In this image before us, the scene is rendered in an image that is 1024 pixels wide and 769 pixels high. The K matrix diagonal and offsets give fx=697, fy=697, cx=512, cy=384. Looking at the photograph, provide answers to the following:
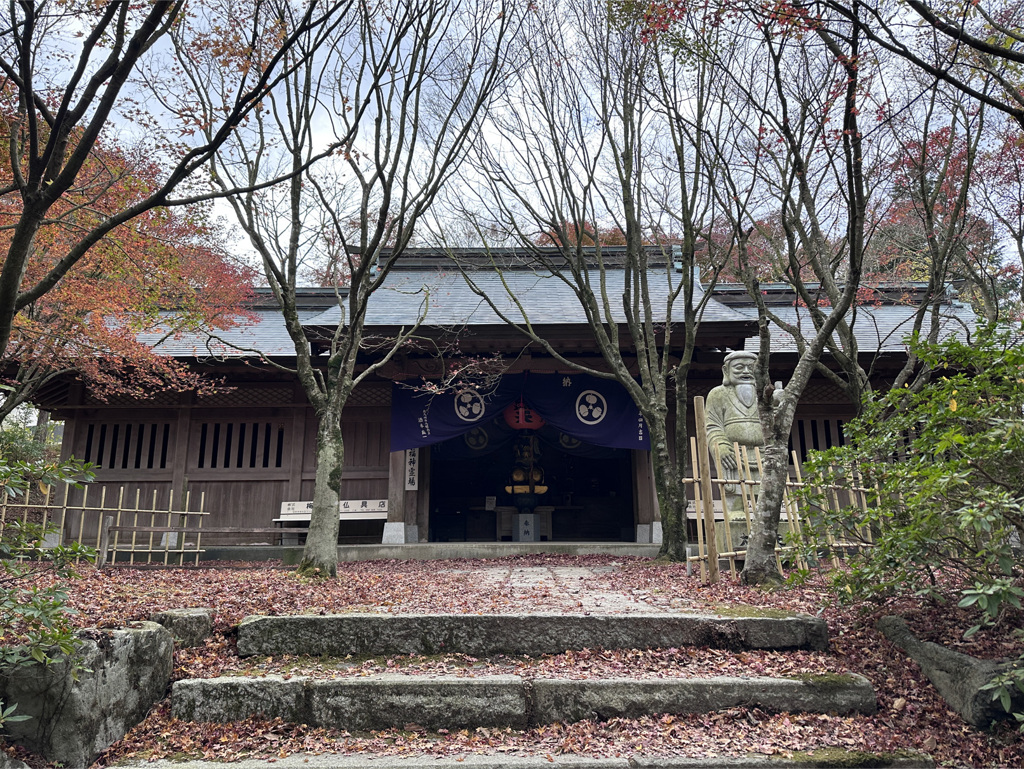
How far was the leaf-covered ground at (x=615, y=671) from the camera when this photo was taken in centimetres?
360

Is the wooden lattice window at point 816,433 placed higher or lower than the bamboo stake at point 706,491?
higher

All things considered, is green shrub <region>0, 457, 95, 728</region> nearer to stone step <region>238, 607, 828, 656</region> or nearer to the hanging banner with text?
stone step <region>238, 607, 828, 656</region>

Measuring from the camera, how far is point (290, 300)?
8008 mm

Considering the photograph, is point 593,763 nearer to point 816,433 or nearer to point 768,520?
point 768,520

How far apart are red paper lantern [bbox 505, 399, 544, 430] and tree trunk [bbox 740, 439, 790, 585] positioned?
742 centimetres

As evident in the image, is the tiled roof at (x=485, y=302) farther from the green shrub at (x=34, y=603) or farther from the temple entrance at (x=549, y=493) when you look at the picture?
the green shrub at (x=34, y=603)

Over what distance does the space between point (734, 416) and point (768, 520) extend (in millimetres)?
2472

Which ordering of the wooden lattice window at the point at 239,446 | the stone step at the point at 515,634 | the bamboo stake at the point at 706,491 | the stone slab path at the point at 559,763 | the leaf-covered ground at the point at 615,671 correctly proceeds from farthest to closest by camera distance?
the wooden lattice window at the point at 239,446
the bamboo stake at the point at 706,491
the stone step at the point at 515,634
the leaf-covered ground at the point at 615,671
the stone slab path at the point at 559,763

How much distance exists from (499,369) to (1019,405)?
9.57 meters

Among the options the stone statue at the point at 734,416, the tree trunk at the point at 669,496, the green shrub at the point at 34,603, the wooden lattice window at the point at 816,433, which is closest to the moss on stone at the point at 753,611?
the stone statue at the point at 734,416

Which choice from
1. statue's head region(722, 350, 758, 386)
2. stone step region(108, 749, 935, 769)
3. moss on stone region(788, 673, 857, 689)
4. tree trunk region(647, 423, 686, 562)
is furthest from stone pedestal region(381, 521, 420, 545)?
moss on stone region(788, 673, 857, 689)

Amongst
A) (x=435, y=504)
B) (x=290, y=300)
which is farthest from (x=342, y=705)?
(x=435, y=504)

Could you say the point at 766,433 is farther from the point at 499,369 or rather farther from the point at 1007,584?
the point at 499,369

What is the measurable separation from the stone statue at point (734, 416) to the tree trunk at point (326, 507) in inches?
174
